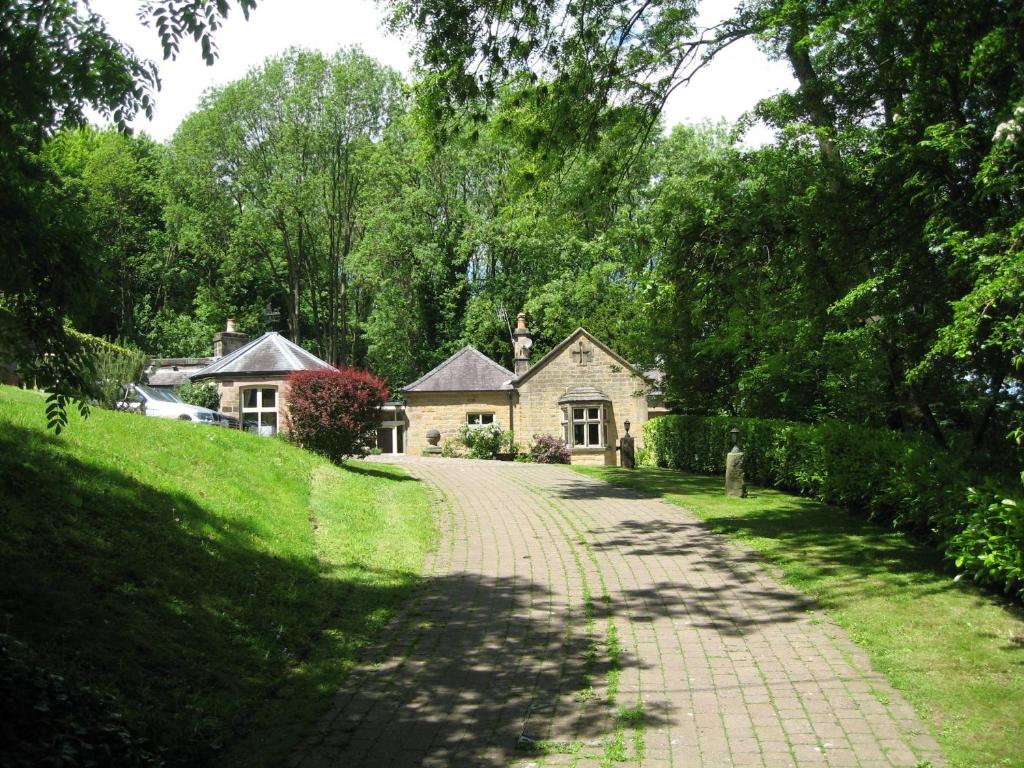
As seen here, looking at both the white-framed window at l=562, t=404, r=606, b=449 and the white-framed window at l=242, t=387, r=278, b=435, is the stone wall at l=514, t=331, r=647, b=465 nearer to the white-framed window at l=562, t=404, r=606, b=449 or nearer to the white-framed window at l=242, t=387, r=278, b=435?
the white-framed window at l=562, t=404, r=606, b=449

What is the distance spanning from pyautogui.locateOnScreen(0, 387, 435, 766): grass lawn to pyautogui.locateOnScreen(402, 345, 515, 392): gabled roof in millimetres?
20914

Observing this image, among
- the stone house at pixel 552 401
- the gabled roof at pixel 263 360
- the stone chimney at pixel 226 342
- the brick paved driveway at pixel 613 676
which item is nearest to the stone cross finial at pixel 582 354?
the stone house at pixel 552 401

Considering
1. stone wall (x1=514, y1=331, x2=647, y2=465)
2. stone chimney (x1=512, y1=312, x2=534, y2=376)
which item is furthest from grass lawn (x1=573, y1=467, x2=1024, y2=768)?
stone chimney (x1=512, y1=312, x2=534, y2=376)

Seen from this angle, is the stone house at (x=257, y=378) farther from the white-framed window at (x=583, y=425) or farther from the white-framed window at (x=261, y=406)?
the white-framed window at (x=583, y=425)

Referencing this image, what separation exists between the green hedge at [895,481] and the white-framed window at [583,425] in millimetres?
10445

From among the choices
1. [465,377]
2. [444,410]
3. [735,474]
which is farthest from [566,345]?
[735,474]

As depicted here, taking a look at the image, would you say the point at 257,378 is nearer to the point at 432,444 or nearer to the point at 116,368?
the point at 432,444

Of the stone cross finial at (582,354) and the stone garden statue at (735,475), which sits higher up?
the stone cross finial at (582,354)

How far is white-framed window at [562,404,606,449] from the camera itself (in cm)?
3262

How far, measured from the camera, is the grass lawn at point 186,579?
521cm

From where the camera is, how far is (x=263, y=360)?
99.9 feet

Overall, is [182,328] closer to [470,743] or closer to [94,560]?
[94,560]

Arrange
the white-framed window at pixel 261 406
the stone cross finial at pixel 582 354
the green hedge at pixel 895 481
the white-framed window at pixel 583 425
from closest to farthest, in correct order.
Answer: the green hedge at pixel 895 481 → the white-framed window at pixel 261 406 → the white-framed window at pixel 583 425 → the stone cross finial at pixel 582 354

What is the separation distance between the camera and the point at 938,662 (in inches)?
245
